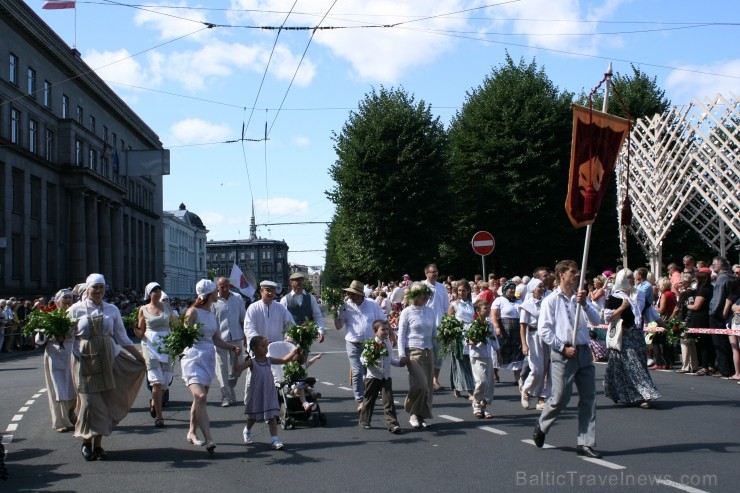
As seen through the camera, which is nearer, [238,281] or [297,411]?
[297,411]

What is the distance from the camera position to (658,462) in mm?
7965

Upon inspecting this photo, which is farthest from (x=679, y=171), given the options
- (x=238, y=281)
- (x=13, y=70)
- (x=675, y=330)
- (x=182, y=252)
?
(x=182, y=252)

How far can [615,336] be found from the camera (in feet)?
39.3

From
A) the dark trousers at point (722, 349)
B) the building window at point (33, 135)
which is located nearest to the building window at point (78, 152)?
the building window at point (33, 135)

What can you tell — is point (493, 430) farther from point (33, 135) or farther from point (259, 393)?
point (33, 135)

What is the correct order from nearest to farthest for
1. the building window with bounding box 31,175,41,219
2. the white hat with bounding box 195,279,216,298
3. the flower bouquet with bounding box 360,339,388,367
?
the white hat with bounding box 195,279,216,298, the flower bouquet with bounding box 360,339,388,367, the building window with bounding box 31,175,41,219

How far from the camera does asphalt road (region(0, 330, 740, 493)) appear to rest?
742 centimetres

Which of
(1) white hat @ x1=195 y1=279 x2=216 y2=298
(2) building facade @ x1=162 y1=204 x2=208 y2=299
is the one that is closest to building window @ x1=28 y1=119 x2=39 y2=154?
(1) white hat @ x1=195 y1=279 x2=216 y2=298

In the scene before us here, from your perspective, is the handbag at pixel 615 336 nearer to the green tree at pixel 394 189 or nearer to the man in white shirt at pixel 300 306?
the man in white shirt at pixel 300 306

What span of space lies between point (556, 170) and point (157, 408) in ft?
105

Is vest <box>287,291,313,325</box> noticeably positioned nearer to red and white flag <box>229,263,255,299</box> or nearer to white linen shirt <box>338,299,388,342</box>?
white linen shirt <box>338,299,388,342</box>

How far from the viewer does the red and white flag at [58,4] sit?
71.7 feet

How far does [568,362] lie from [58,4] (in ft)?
60.1

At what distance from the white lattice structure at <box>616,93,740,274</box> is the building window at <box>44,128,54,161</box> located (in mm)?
33962
